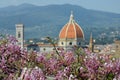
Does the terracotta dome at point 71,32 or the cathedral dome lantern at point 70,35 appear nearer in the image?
the terracotta dome at point 71,32

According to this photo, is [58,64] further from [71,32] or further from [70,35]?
[70,35]

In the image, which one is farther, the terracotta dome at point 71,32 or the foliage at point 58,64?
the terracotta dome at point 71,32

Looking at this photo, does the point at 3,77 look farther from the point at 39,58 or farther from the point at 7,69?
the point at 39,58

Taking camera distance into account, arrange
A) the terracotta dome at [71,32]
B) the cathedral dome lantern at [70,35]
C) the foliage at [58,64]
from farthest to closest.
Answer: the cathedral dome lantern at [70,35], the terracotta dome at [71,32], the foliage at [58,64]

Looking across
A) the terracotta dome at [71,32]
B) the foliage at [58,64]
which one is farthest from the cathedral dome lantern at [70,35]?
the foliage at [58,64]

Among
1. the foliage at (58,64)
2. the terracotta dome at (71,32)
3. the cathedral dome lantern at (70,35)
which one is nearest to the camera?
the foliage at (58,64)

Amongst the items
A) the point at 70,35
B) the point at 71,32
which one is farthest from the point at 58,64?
the point at 70,35

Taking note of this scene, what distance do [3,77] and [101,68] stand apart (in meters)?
0.98

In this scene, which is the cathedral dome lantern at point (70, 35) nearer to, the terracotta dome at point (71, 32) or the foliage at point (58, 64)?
the terracotta dome at point (71, 32)

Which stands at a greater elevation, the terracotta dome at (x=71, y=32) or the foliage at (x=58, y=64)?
the foliage at (x=58, y=64)

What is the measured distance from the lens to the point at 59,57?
626 centimetres

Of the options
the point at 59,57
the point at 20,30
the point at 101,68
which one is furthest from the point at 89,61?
the point at 20,30

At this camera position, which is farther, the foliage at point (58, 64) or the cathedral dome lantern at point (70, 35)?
the cathedral dome lantern at point (70, 35)

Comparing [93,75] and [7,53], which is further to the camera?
[7,53]
